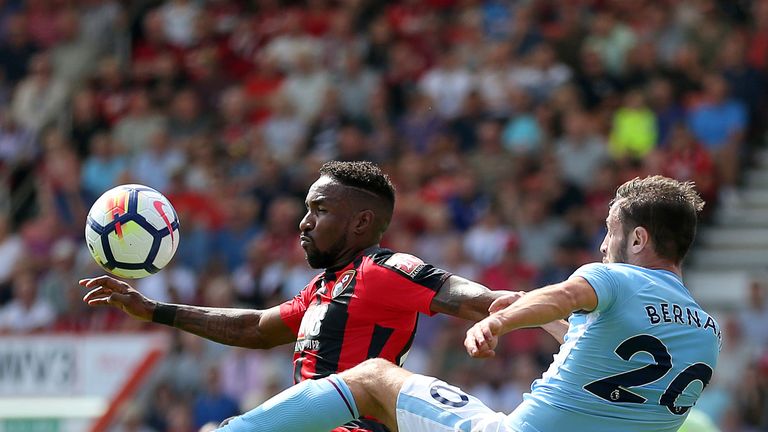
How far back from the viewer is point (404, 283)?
6.78 m

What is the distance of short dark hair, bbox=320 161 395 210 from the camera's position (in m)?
7.30

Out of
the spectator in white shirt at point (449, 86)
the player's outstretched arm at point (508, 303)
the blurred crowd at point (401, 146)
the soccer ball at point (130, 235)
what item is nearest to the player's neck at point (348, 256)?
the soccer ball at point (130, 235)

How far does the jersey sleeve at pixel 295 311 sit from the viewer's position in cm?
752

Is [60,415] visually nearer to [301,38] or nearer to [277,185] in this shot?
[277,185]

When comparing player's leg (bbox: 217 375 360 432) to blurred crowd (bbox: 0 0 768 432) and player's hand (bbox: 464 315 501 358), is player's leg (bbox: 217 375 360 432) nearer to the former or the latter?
player's hand (bbox: 464 315 501 358)

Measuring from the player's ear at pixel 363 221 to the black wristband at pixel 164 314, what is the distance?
126 cm

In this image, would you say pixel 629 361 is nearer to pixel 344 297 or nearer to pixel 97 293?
pixel 344 297

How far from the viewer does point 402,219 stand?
1508cm

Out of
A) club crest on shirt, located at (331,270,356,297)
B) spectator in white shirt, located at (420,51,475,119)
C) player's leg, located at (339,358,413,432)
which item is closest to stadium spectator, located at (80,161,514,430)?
club crest on shirt, located at (331,270,356,297)

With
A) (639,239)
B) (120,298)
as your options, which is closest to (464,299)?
(639,239)

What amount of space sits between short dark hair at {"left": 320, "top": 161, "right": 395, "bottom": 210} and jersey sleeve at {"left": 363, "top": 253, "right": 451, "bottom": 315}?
54 cm

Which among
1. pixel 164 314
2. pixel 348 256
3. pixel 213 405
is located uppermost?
pixel 348 256

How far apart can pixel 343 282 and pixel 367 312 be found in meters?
0.24

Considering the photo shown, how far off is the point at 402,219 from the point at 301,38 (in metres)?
4.40
